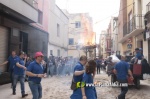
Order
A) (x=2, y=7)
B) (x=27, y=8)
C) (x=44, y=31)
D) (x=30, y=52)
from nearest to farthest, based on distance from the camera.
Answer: (x=2, y=7) → (x=27, y=8) → (x=30, y=52) → (x=44, y=31)

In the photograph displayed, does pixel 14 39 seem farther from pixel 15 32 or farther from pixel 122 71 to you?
pixel 122 71

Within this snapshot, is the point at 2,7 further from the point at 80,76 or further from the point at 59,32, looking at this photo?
the point at 59,32

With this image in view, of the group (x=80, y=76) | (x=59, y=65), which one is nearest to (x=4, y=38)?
(x=59, y=65)

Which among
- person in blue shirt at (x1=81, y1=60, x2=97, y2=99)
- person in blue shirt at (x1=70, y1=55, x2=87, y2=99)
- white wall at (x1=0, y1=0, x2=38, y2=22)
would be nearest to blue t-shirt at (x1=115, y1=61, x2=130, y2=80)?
person in blue shirt at (x1=70, y1=55, x2=87, y2=99)

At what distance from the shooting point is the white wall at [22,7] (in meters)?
12.5

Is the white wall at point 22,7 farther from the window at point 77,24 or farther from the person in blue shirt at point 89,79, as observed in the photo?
the window at point 77,24

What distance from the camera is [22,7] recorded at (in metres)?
14.4

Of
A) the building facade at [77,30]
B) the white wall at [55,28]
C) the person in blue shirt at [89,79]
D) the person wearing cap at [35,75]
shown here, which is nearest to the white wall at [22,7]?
the person wearing cap at [35,75]

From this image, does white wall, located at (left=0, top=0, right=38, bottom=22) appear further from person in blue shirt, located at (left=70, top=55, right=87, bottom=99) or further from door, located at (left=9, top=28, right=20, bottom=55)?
person in blue shirt, located at (left=70, top=55, right=87, bottom=99)

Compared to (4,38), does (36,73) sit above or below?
below

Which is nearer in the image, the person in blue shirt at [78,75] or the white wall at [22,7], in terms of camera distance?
the person in blue shirt at [78,75]

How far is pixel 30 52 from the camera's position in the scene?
17531mm

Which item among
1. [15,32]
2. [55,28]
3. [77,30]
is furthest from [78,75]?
[77,30]

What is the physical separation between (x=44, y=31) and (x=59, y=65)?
3496mm
